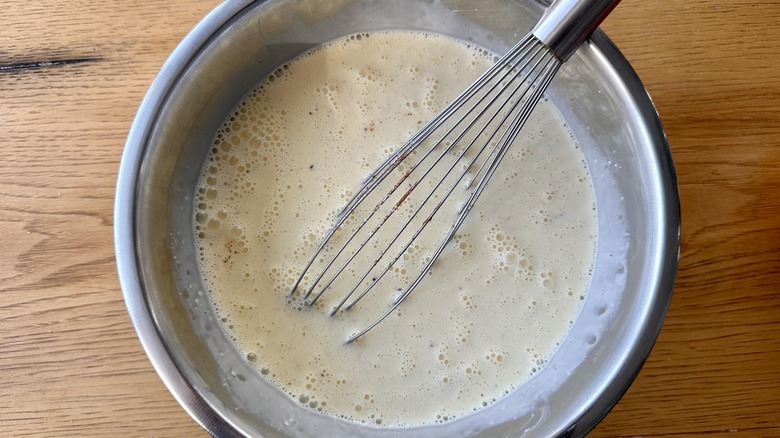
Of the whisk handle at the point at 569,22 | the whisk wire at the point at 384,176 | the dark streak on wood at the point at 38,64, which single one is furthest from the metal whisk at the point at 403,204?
the dark streak on wood at the point at 38,64

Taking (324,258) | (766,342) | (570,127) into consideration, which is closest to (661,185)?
(570,127)

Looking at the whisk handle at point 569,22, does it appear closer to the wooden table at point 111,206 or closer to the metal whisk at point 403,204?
the metal whisk at point 403,204

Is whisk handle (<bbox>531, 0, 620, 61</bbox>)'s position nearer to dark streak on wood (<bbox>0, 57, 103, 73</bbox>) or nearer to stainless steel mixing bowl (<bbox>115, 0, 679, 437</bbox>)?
stainless steel mixing bowl (<bbox>115, 0, 679, 437</bbox>)

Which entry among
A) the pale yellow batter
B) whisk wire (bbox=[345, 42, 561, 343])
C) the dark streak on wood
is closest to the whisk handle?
whisk wire (bbox=[345, 42, 561, 343])

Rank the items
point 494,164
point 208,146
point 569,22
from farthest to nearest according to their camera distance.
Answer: point 208,146
point 494,164
point 569,22

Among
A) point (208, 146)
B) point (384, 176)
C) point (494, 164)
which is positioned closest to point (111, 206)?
point (208, 146)

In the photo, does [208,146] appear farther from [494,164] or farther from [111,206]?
[494,164]

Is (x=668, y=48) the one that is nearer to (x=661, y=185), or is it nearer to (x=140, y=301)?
(x=661, y=185)
